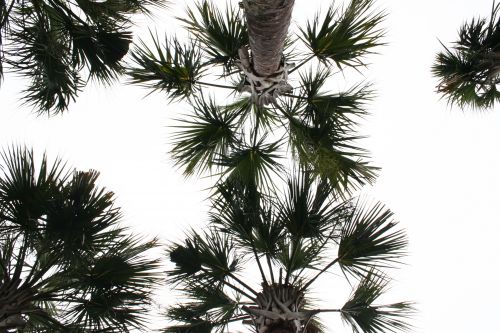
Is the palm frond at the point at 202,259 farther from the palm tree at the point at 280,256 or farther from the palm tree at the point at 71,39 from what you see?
the palm tree at the point at 71,39

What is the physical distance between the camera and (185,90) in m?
5.07

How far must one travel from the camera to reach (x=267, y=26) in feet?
10.8

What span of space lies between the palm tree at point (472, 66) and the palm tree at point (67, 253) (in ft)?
11.7

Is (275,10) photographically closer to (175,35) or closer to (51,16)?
(175,35)

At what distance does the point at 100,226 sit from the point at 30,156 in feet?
2.82

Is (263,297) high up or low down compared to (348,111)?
down

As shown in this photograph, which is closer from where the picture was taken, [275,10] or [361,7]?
[275,10]

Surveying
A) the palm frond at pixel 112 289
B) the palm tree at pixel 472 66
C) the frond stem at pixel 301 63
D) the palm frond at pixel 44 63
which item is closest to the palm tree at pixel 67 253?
the palm frond at pixel 112 289

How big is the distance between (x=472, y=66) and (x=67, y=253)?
4738mm

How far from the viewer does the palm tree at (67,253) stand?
3.75 m

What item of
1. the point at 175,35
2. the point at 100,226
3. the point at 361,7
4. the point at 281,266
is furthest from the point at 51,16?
the point at 281,266

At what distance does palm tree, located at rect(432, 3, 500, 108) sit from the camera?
466cm

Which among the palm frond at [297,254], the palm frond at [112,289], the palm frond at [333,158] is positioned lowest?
the palm frond at [112,289]

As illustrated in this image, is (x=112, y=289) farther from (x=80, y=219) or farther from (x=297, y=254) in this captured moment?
(x=297, y=254)
